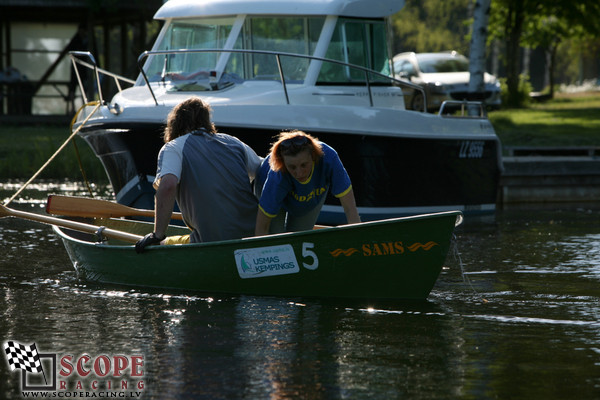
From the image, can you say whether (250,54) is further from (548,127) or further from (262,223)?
(548,127)

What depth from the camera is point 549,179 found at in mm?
14383

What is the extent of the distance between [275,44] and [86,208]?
10.9ft

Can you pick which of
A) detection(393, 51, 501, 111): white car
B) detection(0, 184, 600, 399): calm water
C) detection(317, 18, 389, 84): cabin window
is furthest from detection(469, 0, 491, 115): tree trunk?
detection(0, 184, 600, 399): calm water

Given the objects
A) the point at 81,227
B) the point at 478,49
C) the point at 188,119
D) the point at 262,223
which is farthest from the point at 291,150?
the point at 478,49

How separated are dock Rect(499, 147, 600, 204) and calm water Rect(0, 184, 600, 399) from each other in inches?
213

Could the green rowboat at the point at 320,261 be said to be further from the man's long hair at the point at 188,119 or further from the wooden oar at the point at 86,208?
the wooden oar at the point at 86,208

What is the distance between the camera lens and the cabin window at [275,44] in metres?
11.1

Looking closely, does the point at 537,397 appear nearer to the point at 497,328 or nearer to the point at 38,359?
the point at 497,328

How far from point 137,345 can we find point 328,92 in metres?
5.71

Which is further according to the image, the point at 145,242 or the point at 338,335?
the point at 145,242

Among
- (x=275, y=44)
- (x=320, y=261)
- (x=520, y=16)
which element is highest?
(x=520, y=16)

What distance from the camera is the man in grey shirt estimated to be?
22.9ft

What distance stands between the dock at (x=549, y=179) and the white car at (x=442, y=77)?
7113 mm

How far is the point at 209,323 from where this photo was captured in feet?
21.1
